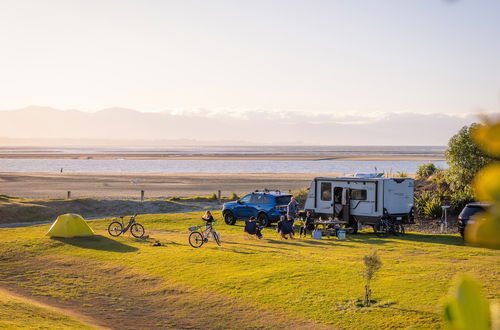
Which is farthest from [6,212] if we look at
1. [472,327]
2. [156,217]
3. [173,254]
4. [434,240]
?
[472,327]

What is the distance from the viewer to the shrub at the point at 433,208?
2977 centimetres

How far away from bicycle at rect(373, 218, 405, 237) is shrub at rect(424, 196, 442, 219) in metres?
4.18

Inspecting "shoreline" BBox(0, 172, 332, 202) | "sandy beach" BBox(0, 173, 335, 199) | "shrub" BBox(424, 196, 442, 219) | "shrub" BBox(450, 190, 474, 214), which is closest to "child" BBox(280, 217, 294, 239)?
"shrub" BBox(424, 196, 442, 219)

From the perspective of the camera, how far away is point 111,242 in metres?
23.9

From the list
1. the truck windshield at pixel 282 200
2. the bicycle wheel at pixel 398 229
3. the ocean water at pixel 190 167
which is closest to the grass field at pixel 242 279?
the bicycle wheel at pixel 398 229

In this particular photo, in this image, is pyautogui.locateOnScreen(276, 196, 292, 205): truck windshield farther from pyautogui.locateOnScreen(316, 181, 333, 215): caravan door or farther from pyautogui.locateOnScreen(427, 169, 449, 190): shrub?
pyautogui.locateOnScreen(427, 169, 449, 190): shrub

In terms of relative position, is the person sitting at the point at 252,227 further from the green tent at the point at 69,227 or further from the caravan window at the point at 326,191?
the green tent at the point at 69,227

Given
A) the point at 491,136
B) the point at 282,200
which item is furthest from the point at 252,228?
the point at 491,136

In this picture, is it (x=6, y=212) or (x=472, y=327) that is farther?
(x=6, y=212)

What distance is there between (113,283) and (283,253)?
20.0 ft

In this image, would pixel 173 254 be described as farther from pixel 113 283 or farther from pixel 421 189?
pixel 421 189

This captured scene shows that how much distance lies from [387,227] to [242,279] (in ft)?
35.8

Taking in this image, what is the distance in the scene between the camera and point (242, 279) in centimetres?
1702

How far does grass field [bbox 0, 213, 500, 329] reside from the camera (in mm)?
→ 13750
